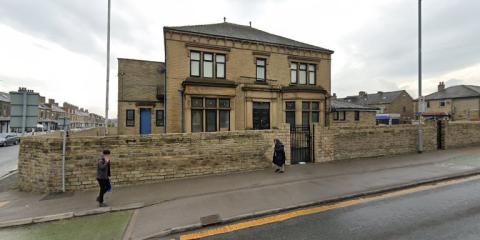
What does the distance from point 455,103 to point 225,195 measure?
56.4 meters

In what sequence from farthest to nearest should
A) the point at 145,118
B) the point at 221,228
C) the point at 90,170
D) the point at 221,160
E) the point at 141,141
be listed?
the point at 145,118, the point at 221,160, the point at 141,141, the point at 90,170, the point at 221,228

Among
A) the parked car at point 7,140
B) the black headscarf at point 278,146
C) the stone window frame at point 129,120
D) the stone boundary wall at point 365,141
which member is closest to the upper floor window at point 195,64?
the stone window frame at point 129,120

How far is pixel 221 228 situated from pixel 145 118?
17.9m

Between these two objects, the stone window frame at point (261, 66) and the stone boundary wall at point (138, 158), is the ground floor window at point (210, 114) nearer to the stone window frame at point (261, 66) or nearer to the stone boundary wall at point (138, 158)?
the stone window frame at point (261, 66)

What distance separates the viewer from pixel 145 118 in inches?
822

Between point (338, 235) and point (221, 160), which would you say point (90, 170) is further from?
point (338, 235)

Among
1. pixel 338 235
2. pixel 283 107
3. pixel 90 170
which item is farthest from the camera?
pixel 283 107

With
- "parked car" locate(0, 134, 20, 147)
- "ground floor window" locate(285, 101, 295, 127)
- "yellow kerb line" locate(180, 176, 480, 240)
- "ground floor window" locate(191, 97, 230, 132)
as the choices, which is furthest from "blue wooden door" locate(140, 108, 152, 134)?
"parked car" locate(0, 134, 20, 147)

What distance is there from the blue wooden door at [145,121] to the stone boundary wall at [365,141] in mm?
15197

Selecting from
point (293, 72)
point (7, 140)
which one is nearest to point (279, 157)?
point (293, 72)

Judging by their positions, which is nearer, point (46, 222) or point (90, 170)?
point (46, 222)

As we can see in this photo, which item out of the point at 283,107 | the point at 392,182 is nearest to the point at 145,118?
the point at 283,107

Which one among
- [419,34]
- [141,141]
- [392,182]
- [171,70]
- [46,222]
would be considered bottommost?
[46,222]

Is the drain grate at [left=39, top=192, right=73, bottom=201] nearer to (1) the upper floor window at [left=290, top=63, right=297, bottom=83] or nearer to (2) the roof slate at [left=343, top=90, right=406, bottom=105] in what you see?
(1) the upper floor window at [left=290, top=63, right=297, bottom=83]
